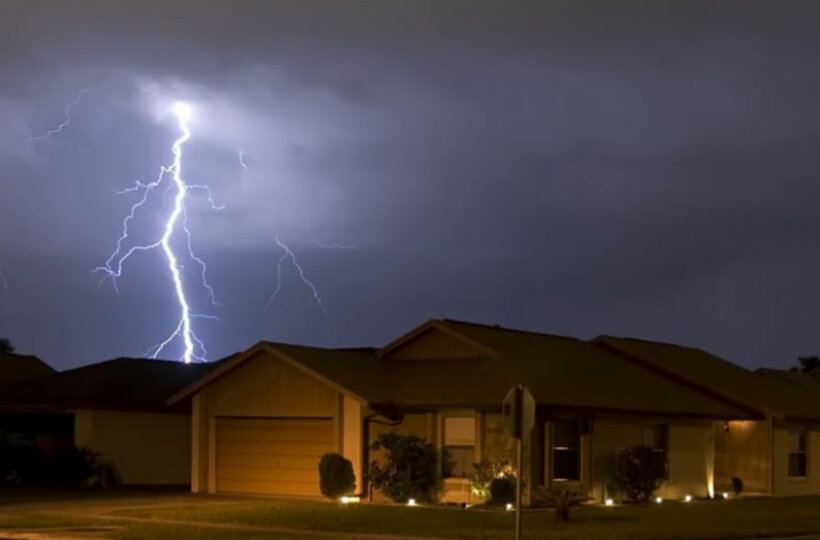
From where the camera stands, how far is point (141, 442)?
1708 inches

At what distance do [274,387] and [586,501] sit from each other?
862 cm

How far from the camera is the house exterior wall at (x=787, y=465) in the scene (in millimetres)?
42312

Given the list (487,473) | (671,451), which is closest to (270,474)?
(487,473)

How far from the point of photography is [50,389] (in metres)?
44.3

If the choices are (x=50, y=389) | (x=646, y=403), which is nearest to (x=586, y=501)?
(x=646, y=403)

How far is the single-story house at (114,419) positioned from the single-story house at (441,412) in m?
3.97

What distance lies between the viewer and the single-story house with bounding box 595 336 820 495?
4203 centimetres

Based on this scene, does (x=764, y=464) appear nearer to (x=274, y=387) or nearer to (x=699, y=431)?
(x=699, y=431)

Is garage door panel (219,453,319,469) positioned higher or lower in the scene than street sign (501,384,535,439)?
lower

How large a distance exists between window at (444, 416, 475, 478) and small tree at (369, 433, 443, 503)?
736 millimetres

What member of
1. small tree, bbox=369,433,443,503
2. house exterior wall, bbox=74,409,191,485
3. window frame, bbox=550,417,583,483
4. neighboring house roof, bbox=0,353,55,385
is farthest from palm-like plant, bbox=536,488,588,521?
neighboring house roof, bbox=0,353,55,385

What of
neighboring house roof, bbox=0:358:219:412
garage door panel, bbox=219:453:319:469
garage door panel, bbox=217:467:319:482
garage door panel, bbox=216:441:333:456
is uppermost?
neighboring house roof, bbox=0:358:219:412

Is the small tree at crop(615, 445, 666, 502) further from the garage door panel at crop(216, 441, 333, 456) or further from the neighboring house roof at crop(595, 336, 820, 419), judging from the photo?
the garage door panel at crop(216, 441, 333, 456)

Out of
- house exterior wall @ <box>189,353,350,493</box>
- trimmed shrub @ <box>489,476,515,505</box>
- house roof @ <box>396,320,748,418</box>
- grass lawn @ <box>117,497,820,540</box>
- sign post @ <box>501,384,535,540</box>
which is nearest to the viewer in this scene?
sign post @ <box>501,384,535,540</box>
